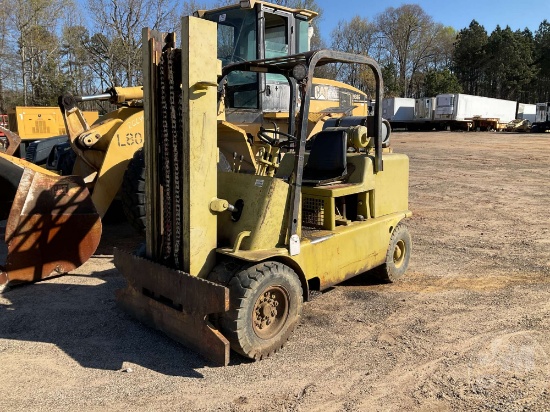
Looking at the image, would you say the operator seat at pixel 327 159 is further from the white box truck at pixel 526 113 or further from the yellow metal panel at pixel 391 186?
the white box truck at pixel 526 113

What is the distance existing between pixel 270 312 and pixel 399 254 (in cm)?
232

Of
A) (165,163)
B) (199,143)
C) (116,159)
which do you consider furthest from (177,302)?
(116,159)

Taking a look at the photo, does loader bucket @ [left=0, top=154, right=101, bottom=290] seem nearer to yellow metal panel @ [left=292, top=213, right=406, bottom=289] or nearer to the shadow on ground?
the shadow on ground

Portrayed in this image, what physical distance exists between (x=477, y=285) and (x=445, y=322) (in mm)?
1197

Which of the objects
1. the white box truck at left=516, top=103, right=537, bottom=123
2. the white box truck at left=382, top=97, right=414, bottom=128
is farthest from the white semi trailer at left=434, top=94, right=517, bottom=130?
the white box truck at left=516, top=103, right=537, bottom=123

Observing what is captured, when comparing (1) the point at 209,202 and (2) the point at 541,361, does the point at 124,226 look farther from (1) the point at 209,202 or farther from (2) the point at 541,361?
(2) the point at 541,361

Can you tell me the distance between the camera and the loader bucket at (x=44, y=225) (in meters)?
5.00

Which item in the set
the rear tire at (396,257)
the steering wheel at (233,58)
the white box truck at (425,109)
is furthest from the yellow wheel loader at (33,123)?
the white box truck at (425,109)

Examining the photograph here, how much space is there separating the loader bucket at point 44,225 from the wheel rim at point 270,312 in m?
2.58

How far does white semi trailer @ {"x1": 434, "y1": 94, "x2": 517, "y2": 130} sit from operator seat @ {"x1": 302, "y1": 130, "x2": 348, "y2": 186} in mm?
36108

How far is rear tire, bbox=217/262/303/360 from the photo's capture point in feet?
11.4

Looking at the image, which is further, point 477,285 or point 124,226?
point 124,226

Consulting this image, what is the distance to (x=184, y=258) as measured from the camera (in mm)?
3639

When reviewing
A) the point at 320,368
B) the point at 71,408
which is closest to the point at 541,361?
the point at 320,368
